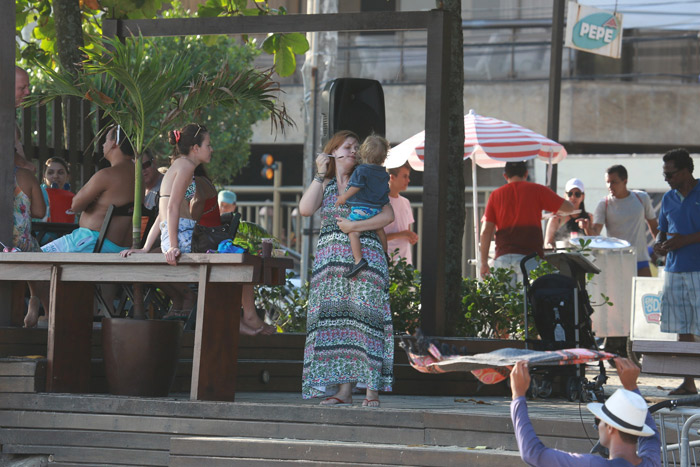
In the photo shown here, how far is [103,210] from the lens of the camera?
8.59 metres

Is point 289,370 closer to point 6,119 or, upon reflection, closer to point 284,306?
point 284,306

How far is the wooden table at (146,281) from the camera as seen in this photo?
7465mm

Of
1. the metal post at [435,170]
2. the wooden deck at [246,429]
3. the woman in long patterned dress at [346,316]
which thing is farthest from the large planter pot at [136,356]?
the metal post at [435,170]

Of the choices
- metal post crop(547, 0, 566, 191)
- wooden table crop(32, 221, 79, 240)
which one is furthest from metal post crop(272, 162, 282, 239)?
wooden table crop(32, 221, 79, 240)

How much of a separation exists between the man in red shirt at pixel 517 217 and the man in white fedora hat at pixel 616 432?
616 cm

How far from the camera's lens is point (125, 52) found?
804 centimetres

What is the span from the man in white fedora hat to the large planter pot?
3458 mm

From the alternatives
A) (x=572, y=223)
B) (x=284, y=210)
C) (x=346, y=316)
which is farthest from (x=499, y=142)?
(x=284, y=210)

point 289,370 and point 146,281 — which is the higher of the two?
point 146,281

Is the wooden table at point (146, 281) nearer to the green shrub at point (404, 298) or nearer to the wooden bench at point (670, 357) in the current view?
the green shrub at point (404, 298)

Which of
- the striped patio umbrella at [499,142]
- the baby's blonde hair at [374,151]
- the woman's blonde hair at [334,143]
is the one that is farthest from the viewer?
the striped patio umbrella at [499,142]

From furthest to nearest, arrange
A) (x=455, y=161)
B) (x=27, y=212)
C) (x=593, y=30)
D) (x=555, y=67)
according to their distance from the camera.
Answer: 1. (x=593, y=30)
2. (x=555, y=67)
3. (x=455, y=161)
4. (x=27, y=212)

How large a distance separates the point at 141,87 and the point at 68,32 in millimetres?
3430

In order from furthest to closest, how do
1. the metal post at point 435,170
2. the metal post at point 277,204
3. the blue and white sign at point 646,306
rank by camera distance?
the metal post at point 277,204, the blue and white sign at point 646,306, the metal post at point 435,170
